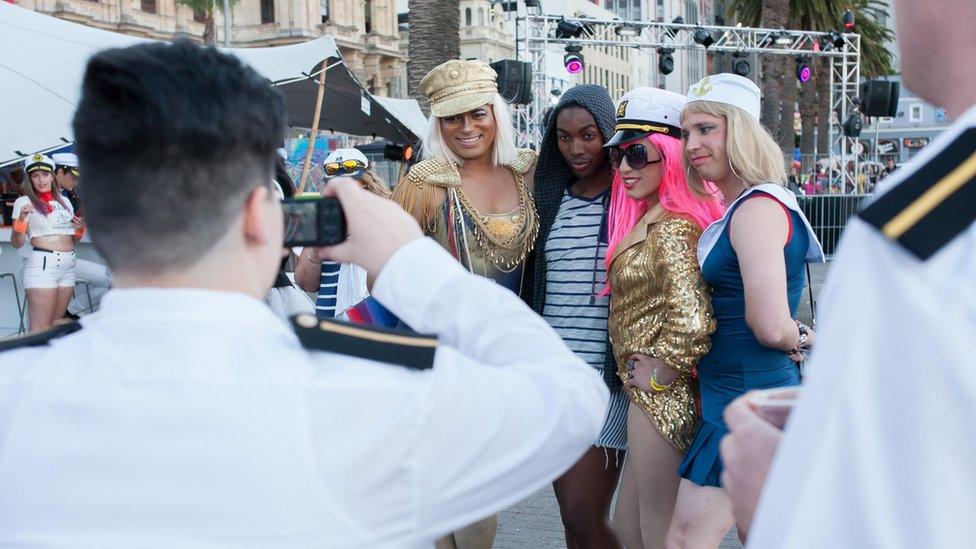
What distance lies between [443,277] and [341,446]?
33 centimetres

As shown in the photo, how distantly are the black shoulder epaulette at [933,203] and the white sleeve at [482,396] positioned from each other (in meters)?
0.56

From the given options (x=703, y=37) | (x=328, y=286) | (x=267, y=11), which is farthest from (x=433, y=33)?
(x=267, y=11)

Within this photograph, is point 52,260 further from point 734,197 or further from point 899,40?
point 899,40

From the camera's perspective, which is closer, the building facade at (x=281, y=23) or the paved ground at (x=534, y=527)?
the paved ground at (x=534, y=527)

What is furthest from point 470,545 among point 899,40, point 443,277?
point 899,40

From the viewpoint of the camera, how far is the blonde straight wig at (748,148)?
3.19 meters

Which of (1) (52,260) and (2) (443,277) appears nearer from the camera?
(2) (443,277)

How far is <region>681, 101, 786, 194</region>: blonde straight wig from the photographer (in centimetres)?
319

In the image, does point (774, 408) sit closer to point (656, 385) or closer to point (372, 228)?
point (372, 228)

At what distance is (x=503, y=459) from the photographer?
1.38 m

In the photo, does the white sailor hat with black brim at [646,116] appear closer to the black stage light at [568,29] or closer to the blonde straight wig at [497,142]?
the blonde straight wig at [497,142]

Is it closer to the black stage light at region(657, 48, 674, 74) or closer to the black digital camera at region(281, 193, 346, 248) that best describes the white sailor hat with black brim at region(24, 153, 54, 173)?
the black digital camera at region(281, 193, 346, 248)

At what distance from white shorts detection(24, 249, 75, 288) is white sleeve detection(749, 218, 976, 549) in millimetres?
9838

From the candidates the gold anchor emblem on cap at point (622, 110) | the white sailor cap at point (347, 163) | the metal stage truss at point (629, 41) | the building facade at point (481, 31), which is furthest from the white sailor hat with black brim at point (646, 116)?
the building facade at point (481, 31)
